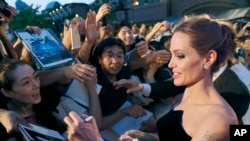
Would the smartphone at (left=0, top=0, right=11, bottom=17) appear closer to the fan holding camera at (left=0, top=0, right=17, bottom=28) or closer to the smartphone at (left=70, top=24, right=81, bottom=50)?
the fan holding camera at (left=0, top=0, right=17, bottom=28)

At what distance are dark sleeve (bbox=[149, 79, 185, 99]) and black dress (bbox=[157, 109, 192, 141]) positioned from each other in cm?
84

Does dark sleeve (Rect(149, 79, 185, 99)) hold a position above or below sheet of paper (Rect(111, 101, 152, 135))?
above

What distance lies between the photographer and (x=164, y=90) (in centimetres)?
277

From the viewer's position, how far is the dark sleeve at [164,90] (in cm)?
273

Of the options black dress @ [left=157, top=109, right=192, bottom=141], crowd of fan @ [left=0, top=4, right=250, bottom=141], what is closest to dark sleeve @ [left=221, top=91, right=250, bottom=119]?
crowd of fan @ [left=0, top=4, right=250, bottom=141]

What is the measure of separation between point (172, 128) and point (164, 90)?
1.01 m

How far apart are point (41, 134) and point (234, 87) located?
55.2 inches

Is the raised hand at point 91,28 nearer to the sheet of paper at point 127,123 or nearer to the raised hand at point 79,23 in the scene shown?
the raised hand at point 79,23

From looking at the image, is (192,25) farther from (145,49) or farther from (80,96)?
(145,49)

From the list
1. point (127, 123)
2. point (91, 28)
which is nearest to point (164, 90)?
point (127, 123)

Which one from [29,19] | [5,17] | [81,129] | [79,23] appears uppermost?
[5,17]

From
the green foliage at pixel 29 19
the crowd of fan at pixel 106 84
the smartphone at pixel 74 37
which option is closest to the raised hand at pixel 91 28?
the crowd of fan at pixel 106 84

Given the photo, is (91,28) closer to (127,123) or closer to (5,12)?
(5,12)

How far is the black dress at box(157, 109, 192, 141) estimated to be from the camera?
169 centimetres
